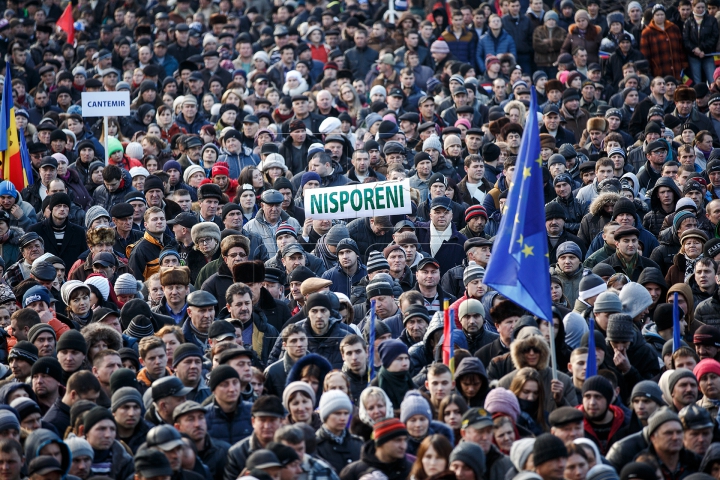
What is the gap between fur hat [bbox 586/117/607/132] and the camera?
18531mm

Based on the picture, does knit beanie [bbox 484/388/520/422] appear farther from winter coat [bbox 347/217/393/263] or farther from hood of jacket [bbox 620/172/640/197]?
hood of jacket [bbox 620/172/640/197]

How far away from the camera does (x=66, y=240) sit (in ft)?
49.0

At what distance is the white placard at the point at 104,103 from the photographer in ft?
58.3

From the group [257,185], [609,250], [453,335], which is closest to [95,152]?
[257,185]

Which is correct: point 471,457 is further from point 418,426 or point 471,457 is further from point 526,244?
point 526,244

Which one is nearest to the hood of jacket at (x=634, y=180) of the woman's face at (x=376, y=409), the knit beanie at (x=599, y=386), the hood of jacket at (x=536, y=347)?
the hood of jacket at (x=536, y=347)

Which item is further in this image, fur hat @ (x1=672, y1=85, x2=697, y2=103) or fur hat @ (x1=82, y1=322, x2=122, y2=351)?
fur hat @ (x1=672, y1=85, x2=697, y2=103)

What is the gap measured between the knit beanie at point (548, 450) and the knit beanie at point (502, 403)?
90 centimetres

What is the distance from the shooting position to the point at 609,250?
13.9 meters

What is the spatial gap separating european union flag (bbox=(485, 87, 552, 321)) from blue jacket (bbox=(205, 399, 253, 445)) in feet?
6.75

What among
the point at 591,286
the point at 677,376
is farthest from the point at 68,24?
the point at 677,376

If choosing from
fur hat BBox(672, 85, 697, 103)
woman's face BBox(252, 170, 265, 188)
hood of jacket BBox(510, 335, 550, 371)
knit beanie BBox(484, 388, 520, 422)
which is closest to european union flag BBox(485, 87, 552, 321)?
hood of jacket BBox(510, 335, 550, 371)

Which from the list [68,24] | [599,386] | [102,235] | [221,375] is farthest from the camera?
[68,24]

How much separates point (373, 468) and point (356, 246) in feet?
16.9
